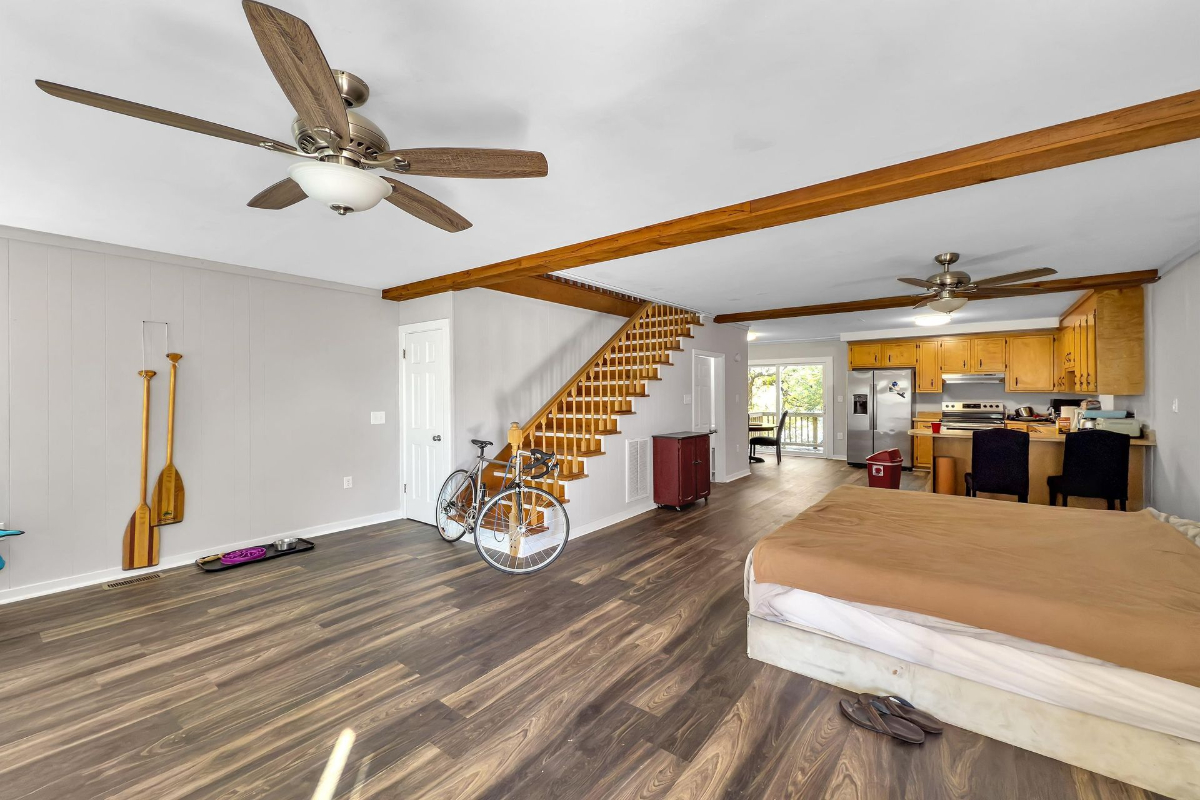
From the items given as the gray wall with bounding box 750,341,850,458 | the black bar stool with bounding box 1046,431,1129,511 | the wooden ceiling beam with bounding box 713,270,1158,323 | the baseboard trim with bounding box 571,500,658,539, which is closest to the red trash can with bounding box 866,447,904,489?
the black bar stool with bounding box 1046,431,1129,511

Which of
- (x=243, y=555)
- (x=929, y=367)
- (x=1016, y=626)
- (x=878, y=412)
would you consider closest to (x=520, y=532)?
(x=243, y=555)

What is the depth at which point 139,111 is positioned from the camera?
4.51ft

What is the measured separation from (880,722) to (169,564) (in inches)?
189

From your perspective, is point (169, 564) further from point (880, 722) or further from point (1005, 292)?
point (1005, 292)

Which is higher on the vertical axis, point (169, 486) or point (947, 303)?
point (947, 303)

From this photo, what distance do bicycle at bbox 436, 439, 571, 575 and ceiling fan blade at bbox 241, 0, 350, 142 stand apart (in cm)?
278

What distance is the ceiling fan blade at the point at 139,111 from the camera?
1.28 metres

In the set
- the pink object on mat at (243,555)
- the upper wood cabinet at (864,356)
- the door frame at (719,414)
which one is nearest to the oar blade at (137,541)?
the pink object on mat at (243,555)

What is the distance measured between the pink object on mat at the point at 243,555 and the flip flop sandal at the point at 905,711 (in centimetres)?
429

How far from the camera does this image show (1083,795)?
1.71 meters

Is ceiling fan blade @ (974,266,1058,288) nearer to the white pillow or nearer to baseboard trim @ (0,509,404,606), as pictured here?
the white pillow

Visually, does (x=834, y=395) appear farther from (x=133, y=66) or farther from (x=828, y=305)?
(x=133, y=66)

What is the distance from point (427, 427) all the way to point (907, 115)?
14.7 ft

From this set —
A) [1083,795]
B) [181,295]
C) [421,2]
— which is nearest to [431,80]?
[421,2]
